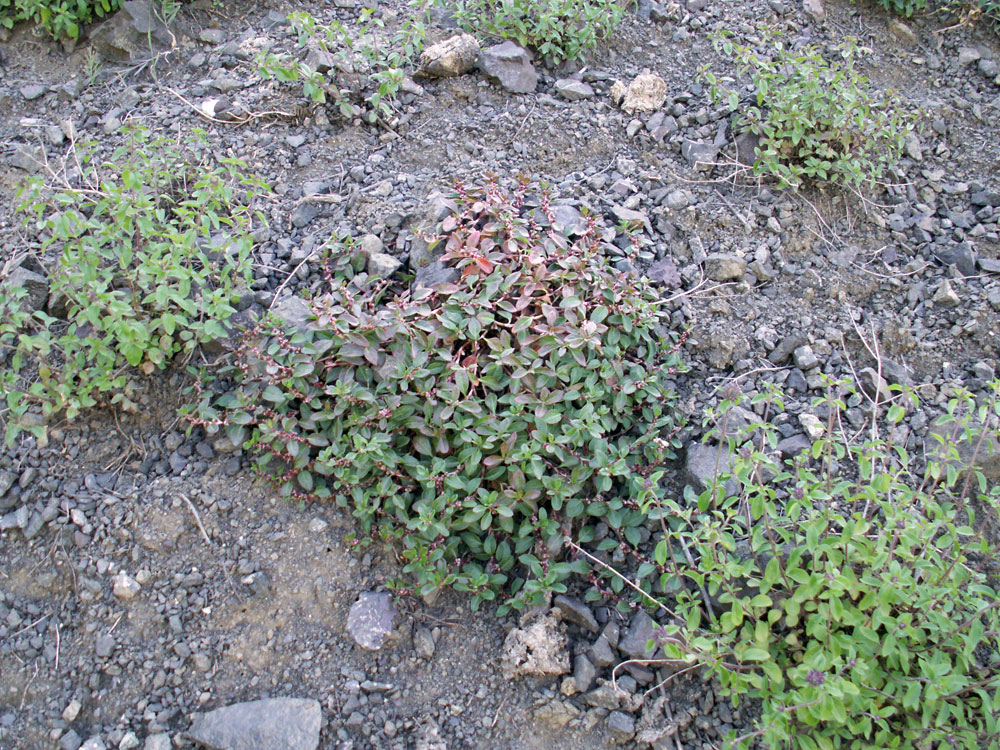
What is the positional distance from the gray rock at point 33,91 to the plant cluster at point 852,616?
3934 millimetres

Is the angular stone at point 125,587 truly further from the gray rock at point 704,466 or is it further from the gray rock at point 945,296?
the gray rock at point 945,296

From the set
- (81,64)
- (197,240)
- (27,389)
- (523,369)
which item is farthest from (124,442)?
(81,64)

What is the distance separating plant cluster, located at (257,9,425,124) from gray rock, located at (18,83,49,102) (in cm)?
124

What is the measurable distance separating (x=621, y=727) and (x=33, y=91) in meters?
4.30

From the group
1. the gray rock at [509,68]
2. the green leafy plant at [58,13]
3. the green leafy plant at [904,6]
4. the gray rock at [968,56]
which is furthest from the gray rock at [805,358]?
the green leafy plant at [58,13]

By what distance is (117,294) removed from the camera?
3.01 metres

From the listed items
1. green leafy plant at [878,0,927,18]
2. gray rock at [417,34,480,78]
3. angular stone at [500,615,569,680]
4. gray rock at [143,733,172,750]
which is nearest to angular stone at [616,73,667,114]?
gray rock at [417,34,480,78]

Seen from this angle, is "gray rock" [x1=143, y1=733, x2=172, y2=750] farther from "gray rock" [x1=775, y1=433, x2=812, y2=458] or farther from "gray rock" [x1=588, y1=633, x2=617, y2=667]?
"gray rock" [x1=775, y1=433, x2=812, y2=458]

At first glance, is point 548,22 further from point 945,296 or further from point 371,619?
point 371,619

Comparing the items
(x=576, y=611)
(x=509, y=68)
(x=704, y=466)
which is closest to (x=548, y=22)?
(x=509, y=68)

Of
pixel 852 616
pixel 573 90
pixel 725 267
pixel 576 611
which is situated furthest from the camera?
pixel 573 90

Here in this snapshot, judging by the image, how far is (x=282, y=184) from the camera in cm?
384

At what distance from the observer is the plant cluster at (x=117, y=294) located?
116 inches

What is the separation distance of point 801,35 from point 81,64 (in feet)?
13.5
